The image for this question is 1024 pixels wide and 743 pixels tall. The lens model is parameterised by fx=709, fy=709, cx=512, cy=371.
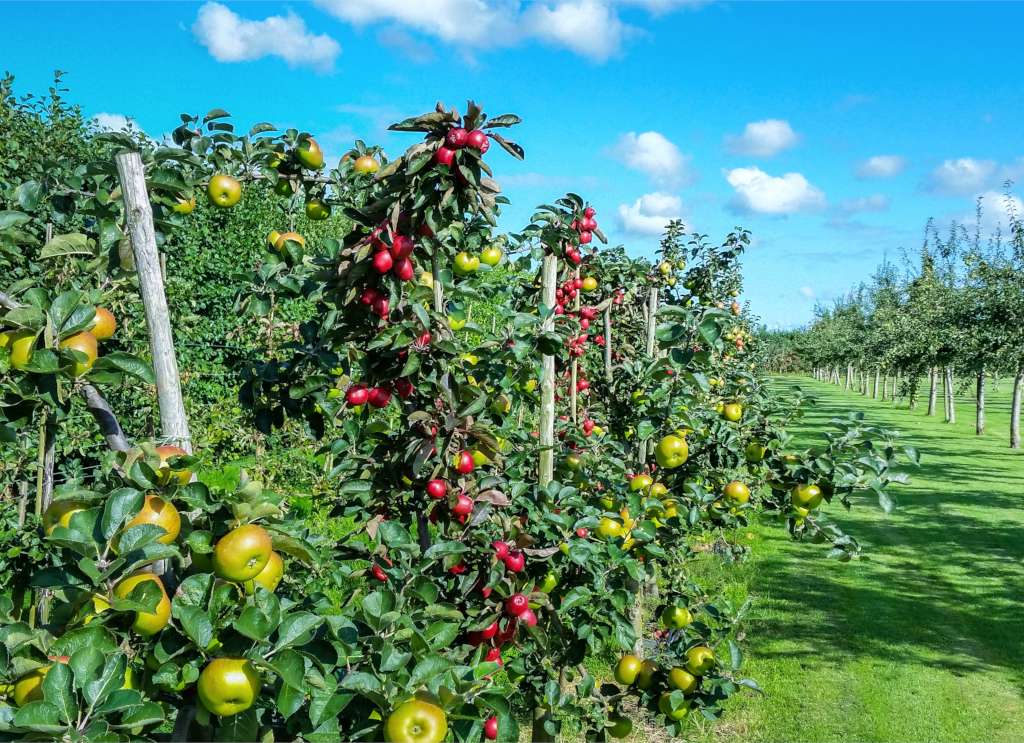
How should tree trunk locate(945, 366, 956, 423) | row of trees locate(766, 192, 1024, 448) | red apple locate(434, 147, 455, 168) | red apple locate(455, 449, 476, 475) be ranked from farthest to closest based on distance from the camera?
tree trunk locate(945, 366, 956, 423)
row of trees locate(766, 192, 1024, 448)
red apple locate(455, 449, 476, 475)
red apple locate(434, 147, 455, 168)

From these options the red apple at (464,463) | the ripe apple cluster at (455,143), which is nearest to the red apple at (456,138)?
the ripe apple cluster at (455,143)

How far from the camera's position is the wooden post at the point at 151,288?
1.33 meters

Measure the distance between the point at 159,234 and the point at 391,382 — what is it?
0.84 meters

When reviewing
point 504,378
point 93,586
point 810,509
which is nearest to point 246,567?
point 93,586

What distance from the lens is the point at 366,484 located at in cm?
234

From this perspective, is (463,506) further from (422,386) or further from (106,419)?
(106,419)

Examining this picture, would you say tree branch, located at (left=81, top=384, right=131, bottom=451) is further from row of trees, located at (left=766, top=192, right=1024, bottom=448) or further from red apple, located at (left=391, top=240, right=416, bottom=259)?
row of trees, located at (left=766, top=192, right=1024, bottom=448)

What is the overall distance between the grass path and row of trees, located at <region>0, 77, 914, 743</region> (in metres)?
1.35

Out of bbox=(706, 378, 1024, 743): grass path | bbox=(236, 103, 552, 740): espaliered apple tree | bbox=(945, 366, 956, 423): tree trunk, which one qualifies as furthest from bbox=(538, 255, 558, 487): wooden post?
bbox=(945, 366, 956, 423): tree trunk

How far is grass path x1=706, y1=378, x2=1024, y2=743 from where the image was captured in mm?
4801

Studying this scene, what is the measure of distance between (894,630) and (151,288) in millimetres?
7023

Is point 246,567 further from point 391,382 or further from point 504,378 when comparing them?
point 504,378

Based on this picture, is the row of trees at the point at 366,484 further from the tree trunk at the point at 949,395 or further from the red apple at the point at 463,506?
the tree trunk at the point at 949,395

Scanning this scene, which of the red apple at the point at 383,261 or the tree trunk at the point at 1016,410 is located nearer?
the red apple at the point at 383,261
